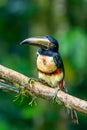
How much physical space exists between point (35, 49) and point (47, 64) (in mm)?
2156

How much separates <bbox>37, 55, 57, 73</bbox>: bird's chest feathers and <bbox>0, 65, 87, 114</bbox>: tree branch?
106 mm

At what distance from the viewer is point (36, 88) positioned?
3.30 meters

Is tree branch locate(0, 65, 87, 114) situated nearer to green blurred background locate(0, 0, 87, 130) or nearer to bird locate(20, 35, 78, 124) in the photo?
bird locate(20, 35, 78, 124)

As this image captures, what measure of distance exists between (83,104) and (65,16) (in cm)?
256

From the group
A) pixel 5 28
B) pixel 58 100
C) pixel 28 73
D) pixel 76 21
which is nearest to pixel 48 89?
pixel 58 100

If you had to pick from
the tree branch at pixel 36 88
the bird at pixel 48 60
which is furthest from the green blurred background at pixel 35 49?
the tree branch at pixel 36 88

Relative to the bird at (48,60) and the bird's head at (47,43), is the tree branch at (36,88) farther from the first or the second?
the bird's head at (47,43)

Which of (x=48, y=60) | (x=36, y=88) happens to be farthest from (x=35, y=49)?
(x=36, y=88)

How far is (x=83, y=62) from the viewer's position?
5.13 metres

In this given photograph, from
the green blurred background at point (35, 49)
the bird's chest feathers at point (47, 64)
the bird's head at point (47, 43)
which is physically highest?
the bird's head at point (47, 43)

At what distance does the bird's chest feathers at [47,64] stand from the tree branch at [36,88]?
0.35 ft

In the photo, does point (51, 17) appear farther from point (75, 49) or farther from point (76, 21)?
point (75, 49)

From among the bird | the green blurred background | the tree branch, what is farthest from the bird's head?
the green blurred background

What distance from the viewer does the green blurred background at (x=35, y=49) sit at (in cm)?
511
